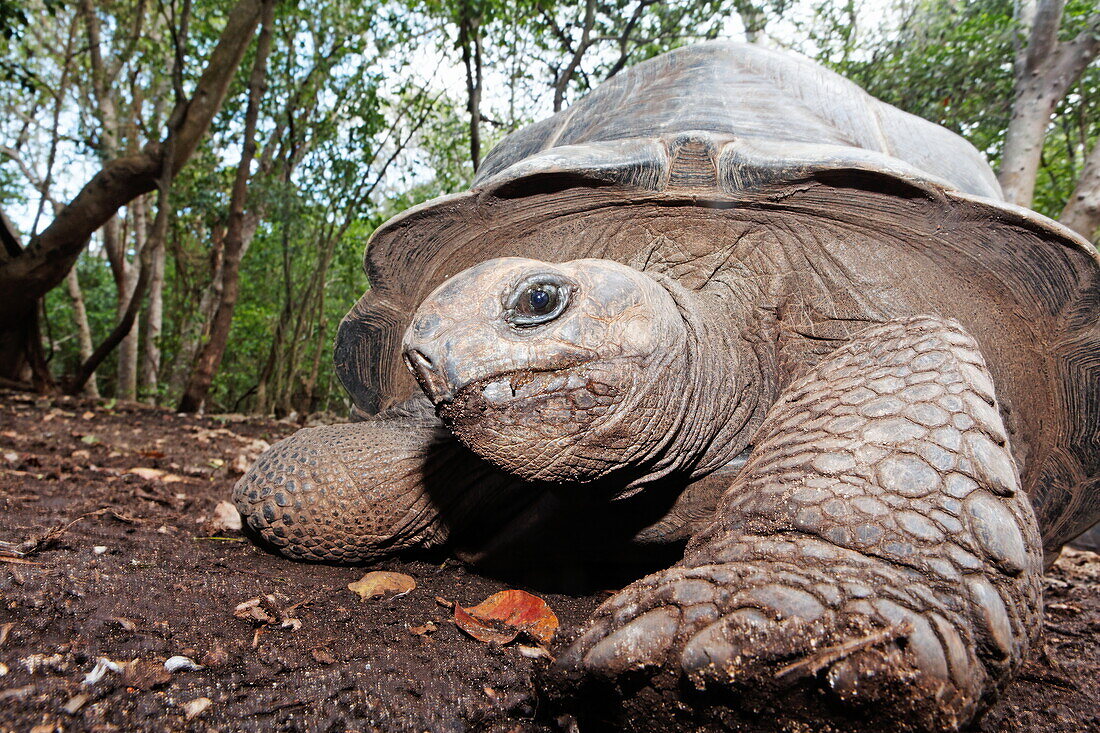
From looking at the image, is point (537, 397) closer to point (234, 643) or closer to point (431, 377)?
point (431, 377)

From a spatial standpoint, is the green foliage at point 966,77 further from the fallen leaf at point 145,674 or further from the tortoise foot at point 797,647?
the fallen leaf at point 145,674

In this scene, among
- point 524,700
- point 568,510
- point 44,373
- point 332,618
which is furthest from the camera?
point 44,373

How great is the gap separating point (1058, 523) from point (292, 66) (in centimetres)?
879

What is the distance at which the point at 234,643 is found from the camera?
1239mm

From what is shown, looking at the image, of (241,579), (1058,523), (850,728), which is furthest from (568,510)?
(1058,523)

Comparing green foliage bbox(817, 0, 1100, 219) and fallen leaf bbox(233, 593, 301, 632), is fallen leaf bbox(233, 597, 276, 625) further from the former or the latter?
green foliage bbox(817, 0, 1100, 219)

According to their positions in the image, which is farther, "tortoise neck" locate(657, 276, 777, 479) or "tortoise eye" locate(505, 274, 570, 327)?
"tortoise neck" locate(657, 276, 777, 479)

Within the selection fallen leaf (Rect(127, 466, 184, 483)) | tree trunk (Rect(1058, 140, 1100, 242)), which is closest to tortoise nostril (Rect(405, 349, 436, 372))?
fallen leaf (Rect(127, 466, 184, 483))

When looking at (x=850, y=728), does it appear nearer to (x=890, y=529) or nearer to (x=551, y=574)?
(x=890, y=529)

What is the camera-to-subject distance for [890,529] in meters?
1.08

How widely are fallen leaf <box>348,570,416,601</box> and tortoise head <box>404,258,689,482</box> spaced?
0.65 metres

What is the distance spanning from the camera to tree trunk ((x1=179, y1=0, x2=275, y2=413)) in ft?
18.7

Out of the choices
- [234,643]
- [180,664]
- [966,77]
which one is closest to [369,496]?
[234,643]

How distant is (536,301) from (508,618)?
84cm
